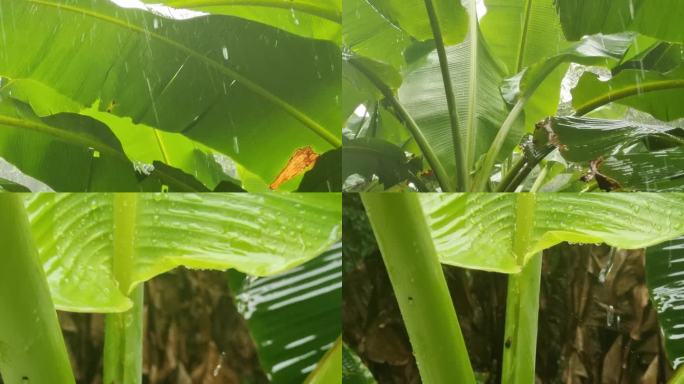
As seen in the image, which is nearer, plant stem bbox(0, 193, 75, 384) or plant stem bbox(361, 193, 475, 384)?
plant stem bbox(0, 193, 75, 384)

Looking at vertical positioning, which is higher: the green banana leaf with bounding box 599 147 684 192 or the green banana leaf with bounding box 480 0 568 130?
the green banana leaf with bounding box 480 0 568 130

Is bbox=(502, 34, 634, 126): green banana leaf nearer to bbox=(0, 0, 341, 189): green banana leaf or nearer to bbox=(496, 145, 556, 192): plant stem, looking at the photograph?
bbox=(496, 145, 556, 192): plant stem

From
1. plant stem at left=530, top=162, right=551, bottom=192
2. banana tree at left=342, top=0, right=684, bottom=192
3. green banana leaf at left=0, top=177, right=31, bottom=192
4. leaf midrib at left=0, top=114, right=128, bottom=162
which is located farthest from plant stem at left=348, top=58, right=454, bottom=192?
green banana leaf at left=0, top=177, right=31, bottom=192

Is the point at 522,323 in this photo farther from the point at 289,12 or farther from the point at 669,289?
the point at 289,12

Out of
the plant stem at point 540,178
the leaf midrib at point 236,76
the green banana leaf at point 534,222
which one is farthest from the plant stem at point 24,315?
the plant stem at point 540,178

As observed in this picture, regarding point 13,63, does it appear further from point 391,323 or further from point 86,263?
point 391,323
